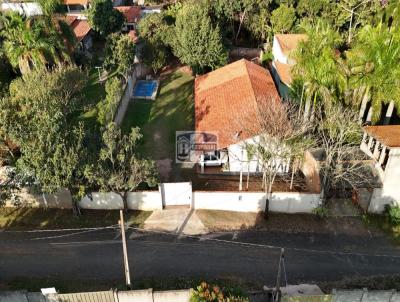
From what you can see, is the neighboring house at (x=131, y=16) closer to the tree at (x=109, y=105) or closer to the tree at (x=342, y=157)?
the tree at (x=109, y=105)

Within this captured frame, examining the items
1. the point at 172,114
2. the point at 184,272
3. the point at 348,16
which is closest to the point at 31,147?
the point at 184,272

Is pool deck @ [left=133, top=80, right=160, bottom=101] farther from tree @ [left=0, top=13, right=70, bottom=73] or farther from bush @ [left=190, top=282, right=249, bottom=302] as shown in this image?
bush @ [left=190, top=282, right=249, bottom=302]

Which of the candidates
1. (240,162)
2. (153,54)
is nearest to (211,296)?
(240,162)

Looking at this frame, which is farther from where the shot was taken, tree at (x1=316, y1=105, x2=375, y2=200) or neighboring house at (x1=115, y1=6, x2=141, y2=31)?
neighboring house at (x1=115, y1=6, x2=141, y2=31)

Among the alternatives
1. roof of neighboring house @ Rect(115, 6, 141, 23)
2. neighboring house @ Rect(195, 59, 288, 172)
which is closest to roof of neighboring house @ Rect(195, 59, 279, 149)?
neighboring house @ Rect(195, 59, 288, 172)

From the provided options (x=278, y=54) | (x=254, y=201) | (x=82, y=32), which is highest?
(x=82, y=32)

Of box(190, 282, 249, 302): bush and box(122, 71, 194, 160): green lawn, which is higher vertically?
box(122, 71, 194, 160): green lawn
